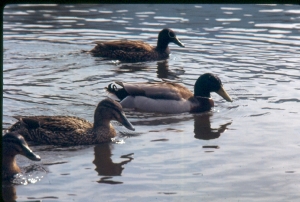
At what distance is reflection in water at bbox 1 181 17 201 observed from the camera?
24.9 feet

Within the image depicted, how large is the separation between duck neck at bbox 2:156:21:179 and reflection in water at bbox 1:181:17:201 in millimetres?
119

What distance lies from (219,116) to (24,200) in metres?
5.15

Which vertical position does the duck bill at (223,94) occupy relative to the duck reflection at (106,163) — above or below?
above

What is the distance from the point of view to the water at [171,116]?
26.3 ft

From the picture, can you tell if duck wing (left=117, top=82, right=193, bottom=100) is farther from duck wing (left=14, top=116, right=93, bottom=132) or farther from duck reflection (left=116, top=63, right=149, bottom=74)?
duck reflection (left=116, top=63, right=149, bottom=74)

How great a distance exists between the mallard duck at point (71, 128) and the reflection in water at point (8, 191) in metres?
1.85

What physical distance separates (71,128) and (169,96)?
2.74 metres

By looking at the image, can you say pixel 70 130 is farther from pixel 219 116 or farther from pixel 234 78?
pixel 234 78

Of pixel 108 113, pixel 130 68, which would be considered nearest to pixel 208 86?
pixel 108 113

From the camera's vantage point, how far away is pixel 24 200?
746 cm

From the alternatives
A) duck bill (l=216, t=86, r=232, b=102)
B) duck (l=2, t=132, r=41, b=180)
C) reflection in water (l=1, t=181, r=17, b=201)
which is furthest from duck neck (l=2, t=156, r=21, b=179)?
duck bill (l=216, t=86, r=232, b=102)

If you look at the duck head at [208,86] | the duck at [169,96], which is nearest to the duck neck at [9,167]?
the duck at [169,96]

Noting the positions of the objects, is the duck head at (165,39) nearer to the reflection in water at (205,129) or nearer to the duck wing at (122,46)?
the duck wing at (122,46)

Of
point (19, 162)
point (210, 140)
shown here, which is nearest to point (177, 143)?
point (210, 140)
